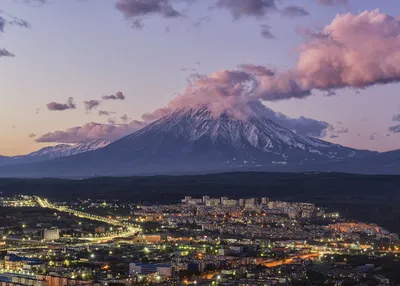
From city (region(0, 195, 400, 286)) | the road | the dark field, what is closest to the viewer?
city (region(0, 195, 400, 286))

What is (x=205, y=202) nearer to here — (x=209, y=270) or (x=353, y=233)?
(x=353, y=233)

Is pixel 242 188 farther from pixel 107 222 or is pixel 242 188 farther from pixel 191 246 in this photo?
pixel 191 246

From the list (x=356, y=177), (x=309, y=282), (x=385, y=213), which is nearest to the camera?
(x=309, y=282)

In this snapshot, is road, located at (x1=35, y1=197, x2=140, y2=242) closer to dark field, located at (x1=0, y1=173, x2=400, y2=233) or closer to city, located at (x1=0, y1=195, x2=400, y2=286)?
city, located at (x1=0, y1=195, x2=400, y2=286)

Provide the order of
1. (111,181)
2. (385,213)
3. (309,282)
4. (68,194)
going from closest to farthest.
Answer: (309,282) < (385,213) < (68,194) < (111,181)

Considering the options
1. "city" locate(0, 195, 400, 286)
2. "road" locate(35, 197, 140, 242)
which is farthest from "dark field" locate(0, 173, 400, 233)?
"road" locate(35, 197, 140, 242)

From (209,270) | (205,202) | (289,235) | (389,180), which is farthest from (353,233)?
(389,180)
